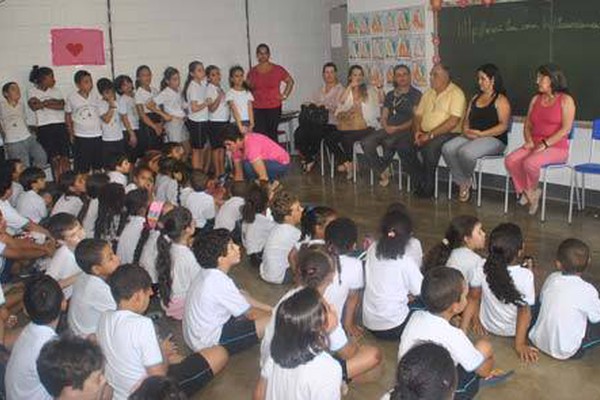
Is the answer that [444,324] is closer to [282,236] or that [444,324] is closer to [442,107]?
[282,236]

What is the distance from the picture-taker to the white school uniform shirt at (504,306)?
3.20 m

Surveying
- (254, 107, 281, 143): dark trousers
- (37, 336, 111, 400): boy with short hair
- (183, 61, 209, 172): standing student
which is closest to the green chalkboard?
(254, 107, 281, 143): dark trousers

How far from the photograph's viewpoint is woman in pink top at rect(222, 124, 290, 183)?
20.5ft

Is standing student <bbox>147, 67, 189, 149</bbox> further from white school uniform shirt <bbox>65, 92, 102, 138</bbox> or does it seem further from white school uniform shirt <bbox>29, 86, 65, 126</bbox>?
white school uniform shirt <bbox>29, 86, 65, 126</bbox>

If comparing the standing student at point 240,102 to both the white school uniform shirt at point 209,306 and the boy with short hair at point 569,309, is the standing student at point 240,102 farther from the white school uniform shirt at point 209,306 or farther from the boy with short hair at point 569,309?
the boy with short hair at point 569,309

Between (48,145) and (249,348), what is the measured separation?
4.59 m

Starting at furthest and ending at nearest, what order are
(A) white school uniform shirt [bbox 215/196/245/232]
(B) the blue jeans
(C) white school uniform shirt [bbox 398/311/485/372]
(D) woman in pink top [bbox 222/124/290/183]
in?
(B) the blue jeans < (D) woman in pink top [bbox 222/124/290/183] < (A) white school uniform shirt [bbox 215/196/245/232] < (C) white school uniform shirt [bbox 398/311/485/372]

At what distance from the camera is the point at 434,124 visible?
6.53 meters

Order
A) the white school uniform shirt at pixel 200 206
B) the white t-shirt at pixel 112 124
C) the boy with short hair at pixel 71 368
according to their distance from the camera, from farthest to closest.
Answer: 1. the white t-shirt at pixel 112 124
2. the white school uniform shirt at pixel 200 206
3. the boy with short hair at pixel 71 368

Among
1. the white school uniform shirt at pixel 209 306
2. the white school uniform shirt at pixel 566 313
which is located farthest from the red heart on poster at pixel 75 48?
the white school uniform shirt at pixel 566 313

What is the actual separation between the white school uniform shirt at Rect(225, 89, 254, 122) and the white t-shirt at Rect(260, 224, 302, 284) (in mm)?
3404

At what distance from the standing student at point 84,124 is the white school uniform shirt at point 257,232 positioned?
3.04 metres

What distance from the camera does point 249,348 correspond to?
352 centimetres

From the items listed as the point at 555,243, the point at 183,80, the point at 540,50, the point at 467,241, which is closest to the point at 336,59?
the point at 183,80
